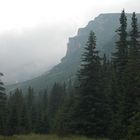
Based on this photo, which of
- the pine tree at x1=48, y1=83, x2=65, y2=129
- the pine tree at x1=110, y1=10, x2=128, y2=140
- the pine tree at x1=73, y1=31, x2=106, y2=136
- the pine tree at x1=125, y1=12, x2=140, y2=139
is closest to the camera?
the pine tree at x1=125, y1=12, x2=140, y2=139

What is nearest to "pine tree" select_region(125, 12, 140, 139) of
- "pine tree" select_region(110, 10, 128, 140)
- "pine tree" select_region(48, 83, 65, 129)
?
"pine tree" select_region(110, 10, 128, 140)

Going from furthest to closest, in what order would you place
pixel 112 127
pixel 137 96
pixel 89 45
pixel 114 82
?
pixel 114 82, pixel 89 45, pixel 112 127, pixel 137 96

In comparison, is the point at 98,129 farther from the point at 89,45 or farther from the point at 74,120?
the point at 89,45

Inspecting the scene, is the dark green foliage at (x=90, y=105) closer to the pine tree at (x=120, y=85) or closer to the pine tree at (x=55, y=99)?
the pine tree at (x=120, y=85)

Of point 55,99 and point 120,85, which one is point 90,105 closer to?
point 120,85

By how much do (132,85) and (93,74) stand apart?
20.9 ft

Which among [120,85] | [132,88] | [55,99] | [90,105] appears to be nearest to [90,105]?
[90,105]

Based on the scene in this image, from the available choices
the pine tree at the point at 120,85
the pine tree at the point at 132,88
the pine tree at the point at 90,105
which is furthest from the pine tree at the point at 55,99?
the pine tree at the point at 132,88

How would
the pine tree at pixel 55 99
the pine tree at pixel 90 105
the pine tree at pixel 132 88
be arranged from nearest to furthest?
the pine tree at pixel 132 88
the pine tree at pixel 90 105
the pine tree at pixel 55 99

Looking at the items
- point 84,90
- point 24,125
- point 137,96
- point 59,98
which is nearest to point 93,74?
point 84,90

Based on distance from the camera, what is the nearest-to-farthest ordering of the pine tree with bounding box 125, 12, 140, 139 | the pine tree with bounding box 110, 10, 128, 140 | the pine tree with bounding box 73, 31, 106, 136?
the pine tree with bounding box 125, 12, 140, 139
the pine tree with bounding box 110, 10, 128, 140
the pine tree with bounding box 73, 31, 106, 136

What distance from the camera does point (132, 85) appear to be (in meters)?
33.9

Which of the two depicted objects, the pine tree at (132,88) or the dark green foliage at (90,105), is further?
the dark green foliage at (90,105)

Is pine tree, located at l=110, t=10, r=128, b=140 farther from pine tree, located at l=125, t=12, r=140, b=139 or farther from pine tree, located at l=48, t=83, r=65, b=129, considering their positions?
pine tree, located at l=48, t=83, r=65, b=129
